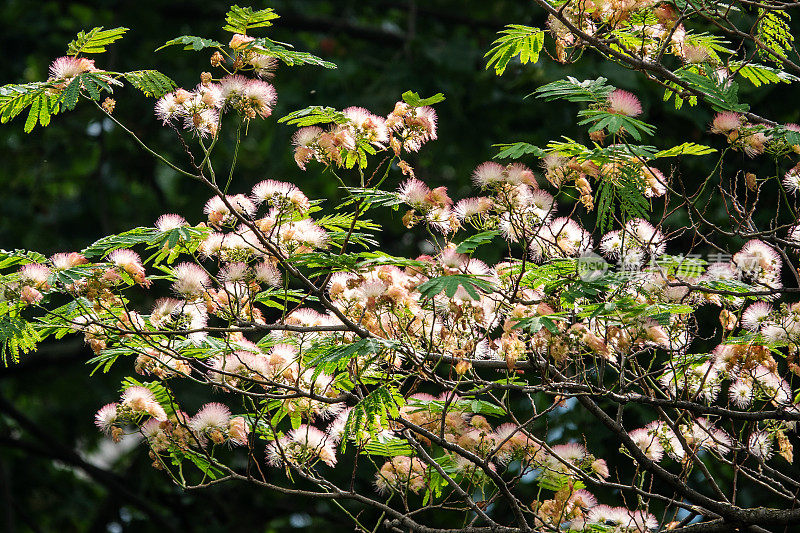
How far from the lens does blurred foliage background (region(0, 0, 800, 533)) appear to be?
8477 millimetres

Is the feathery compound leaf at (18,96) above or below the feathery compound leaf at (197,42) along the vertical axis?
below

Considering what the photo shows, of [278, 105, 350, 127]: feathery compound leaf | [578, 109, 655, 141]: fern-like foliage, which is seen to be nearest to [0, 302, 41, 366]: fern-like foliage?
[278, 105, 350, 127]: feathery compound leaf

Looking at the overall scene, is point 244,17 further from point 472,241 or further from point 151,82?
point 472,241

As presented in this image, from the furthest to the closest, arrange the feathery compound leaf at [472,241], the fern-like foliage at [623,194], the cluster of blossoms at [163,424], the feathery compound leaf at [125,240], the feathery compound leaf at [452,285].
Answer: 1. the cluster of blossoms at [163,424]
2. the feathery compound leaf at [125,240]
3. the fern-like foliage at [623,194]
4. the feathery compound leaf at [472,241]
5. the feathery compound leaf at [452,285]

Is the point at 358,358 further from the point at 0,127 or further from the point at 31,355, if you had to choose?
the point at 0,127

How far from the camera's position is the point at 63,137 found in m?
10.8

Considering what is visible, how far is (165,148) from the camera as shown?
1013cm

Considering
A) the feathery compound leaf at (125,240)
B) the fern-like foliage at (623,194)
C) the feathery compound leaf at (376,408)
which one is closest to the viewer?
the fern-like foliage at (623,194)

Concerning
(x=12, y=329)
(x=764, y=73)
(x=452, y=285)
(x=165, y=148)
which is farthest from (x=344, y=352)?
(x=165, y=148)

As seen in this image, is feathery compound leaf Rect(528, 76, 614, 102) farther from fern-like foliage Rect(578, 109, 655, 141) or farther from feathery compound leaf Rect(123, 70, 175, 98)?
feathery compound leaf Rect(123, 70, 175, 98)

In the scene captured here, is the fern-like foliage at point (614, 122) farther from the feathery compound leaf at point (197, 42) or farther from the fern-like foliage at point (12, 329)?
the fern-like foliage at point (12, 329)

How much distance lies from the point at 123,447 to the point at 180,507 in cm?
252

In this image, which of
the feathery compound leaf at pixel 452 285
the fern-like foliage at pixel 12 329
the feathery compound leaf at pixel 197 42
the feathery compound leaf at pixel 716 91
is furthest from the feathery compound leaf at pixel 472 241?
the fern-like foliage at pixel 12 329

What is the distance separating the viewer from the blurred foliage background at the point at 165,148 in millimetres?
8477
